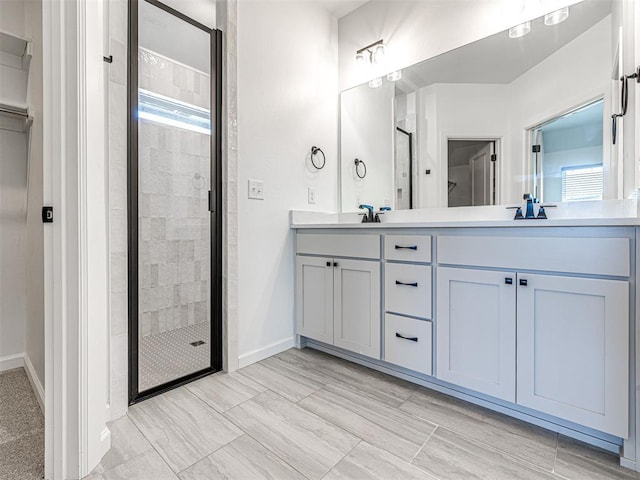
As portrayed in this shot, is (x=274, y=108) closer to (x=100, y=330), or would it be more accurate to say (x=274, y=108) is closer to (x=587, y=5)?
(x=100, y=330)

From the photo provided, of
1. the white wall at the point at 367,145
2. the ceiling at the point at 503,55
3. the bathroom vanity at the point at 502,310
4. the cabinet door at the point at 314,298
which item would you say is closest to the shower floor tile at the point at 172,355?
the cabinet door at the point at 314,298

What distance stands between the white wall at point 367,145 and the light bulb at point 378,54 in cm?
19

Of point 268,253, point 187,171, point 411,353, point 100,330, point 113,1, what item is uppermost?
point 113,1

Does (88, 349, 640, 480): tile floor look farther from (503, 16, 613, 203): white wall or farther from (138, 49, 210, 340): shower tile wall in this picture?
(503, 16, 613, 203): white wall

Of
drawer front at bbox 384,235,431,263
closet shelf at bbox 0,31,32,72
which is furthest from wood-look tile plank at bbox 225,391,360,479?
closet shelf at bbox 0,31,32,72

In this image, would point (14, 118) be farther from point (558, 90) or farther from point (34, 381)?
point (558, 90)

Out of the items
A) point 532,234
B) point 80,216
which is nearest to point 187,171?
point 80,216

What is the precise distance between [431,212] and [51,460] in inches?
84.5

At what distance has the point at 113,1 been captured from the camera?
136 cm

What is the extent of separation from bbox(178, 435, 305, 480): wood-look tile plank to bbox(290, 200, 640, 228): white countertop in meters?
1.18

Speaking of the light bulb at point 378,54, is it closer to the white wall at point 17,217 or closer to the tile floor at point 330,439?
the white wall at point 17,217

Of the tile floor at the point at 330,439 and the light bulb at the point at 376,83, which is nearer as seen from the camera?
the tile floor at the point at 330,439

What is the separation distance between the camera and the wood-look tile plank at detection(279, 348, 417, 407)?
63.0 inches

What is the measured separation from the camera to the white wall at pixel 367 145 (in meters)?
2.34
